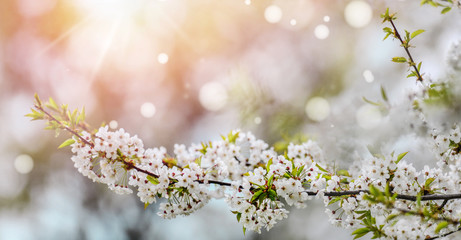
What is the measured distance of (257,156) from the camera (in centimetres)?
326

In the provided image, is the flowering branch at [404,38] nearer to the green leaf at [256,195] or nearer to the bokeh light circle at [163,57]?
the green leaf at [256,195]

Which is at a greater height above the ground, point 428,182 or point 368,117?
point 368,117

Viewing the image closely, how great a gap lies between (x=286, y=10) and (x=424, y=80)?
2.77m

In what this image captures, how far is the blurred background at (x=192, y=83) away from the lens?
284 centimetres

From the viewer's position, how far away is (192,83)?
573 cm

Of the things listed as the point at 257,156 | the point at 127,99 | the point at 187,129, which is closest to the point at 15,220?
the point at 127,99

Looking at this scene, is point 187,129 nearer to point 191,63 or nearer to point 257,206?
point 191,63

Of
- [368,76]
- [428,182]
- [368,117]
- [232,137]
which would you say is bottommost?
[428,182]

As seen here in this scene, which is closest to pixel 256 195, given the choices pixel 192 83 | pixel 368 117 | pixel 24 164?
pixel 368 117

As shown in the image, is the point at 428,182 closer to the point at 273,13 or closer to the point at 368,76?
the point at 368,76

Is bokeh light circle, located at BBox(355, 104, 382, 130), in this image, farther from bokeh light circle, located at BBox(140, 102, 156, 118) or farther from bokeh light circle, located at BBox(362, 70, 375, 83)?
bokeh light circle, located at BBox(140, 102, 156, 118)

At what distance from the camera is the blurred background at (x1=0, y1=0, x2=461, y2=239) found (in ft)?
9.30

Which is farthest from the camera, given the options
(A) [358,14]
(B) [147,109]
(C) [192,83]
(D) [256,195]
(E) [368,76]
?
(B) [147,109]

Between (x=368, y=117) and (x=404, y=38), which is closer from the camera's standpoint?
(x=404, y=38)
